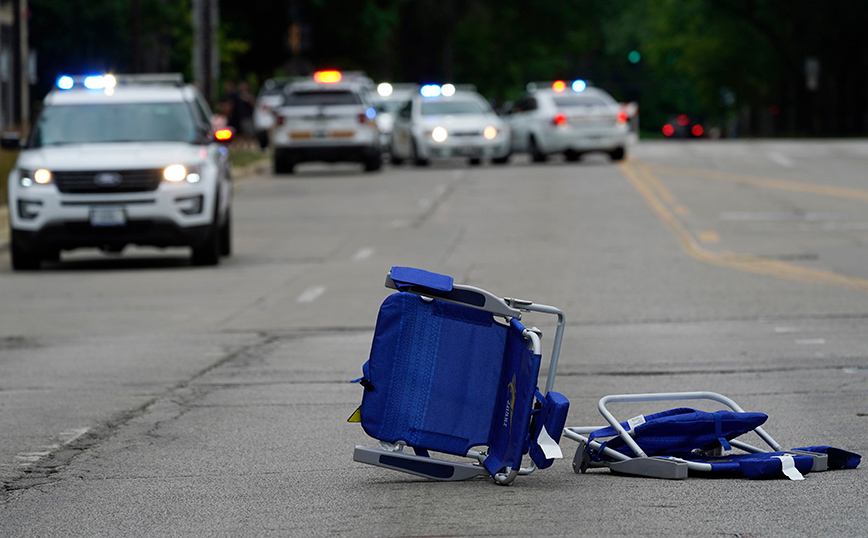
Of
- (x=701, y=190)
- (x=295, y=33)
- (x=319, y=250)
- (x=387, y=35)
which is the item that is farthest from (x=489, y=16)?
(x=319, y=250)

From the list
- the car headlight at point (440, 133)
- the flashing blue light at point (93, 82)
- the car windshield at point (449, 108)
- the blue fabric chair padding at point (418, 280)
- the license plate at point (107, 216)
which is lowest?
the car headlight at point (440, 133)

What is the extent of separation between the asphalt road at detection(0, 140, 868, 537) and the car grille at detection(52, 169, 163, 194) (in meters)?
0.95

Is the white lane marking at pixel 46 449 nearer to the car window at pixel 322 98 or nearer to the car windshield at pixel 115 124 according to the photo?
the car windshield at pixel 115 124

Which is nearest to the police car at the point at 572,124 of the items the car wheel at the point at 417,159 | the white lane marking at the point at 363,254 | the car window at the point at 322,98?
the car wheel at the point at 417,159

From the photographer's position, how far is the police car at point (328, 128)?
3312 centimetres

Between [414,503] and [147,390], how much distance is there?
3586 millimetres

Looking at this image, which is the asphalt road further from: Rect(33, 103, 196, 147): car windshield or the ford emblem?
Rect(33, 103, 196, 147): car windshield

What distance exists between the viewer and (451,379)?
20.4ft

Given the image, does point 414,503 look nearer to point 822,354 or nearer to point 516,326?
point 516,326

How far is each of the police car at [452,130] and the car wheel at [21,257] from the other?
58.7ft

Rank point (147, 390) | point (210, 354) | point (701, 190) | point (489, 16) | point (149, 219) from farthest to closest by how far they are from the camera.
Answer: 1. point (489, 16)
2. point (701, 190)
3. point (149, 219)
4. point (210, 354)
5. point (147, 390)

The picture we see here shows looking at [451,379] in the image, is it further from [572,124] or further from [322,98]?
[572,124]

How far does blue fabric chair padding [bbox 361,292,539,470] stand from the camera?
619cm

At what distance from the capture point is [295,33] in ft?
169
